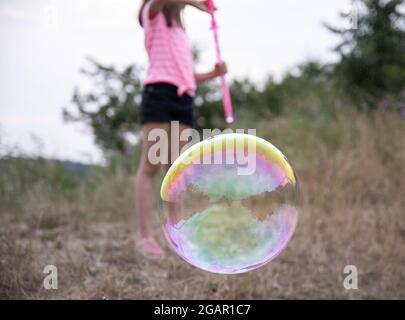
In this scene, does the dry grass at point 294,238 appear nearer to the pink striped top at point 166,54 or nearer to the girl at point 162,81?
the girl at point 162,81

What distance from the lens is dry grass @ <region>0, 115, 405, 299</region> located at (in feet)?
8.23

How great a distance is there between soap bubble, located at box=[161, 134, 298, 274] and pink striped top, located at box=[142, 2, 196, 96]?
801 millimetres

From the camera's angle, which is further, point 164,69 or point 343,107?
point 343,107

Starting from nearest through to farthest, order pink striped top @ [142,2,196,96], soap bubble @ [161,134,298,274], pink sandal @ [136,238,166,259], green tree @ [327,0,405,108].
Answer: soap bubble @ [161,134,298,274] → pink striped top @ [142,2,196,96] → pink sandal @ [136,238,166,259] → green tree @ [327,0,405,108]

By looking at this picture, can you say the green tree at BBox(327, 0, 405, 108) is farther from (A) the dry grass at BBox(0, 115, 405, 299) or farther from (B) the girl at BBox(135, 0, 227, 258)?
(B) the girl at BBox(135, 0, 227, 258)

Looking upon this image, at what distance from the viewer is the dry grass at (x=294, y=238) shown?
2508 millimetres

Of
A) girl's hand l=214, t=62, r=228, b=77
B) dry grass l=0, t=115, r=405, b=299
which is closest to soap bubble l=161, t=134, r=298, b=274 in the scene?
dry grass l=0, t=115, r=405, b=299

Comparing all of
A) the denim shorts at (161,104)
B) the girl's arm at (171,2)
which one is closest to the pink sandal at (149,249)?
the denim shorts at (161,104)

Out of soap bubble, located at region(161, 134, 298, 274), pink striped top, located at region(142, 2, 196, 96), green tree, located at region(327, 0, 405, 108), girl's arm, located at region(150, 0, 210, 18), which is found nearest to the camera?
soap bubble, located at region(161, 134, 298, 274)

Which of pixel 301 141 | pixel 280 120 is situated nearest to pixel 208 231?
pixel 301 141

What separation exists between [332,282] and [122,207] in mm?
2174
